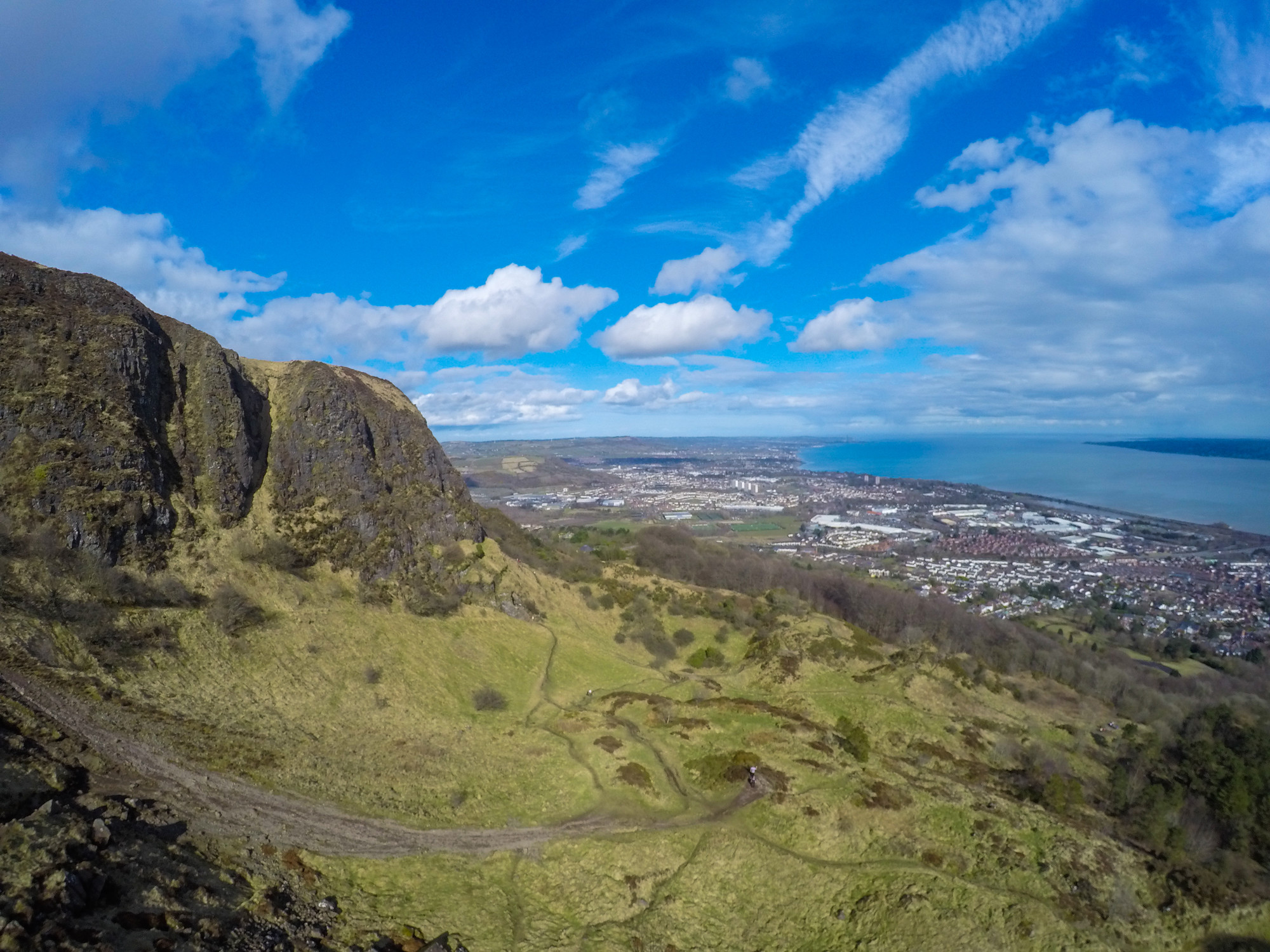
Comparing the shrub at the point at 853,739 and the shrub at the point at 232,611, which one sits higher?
the shrub at the point at 232,611

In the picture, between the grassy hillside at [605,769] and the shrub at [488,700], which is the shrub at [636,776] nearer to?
the grassy hillside at [605,769]

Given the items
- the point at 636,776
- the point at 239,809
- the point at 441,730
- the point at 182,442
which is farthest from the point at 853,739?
the point at 182,442

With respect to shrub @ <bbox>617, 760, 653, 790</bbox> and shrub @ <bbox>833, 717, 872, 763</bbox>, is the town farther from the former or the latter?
shrub @ <bbox>617, 760, 653, 790</bbox>

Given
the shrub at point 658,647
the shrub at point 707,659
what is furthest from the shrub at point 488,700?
the shrub at point 707,659

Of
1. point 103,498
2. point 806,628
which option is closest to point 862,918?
point 806,628

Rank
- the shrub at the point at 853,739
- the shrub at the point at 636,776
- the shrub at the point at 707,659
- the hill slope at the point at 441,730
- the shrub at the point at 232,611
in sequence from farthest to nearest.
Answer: the shrub at the point at 707,659
the shrub at the point at 853,739
the shrub at the point at 232,611
the shrub at the point at 636,776
the hill slope at the point at 441,730

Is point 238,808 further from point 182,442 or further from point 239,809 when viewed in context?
point 182,442

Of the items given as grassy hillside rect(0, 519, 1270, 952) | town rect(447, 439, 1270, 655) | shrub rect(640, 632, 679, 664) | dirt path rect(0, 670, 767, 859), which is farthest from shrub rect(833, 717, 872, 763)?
town rect(447, 439, 1270, 655)
